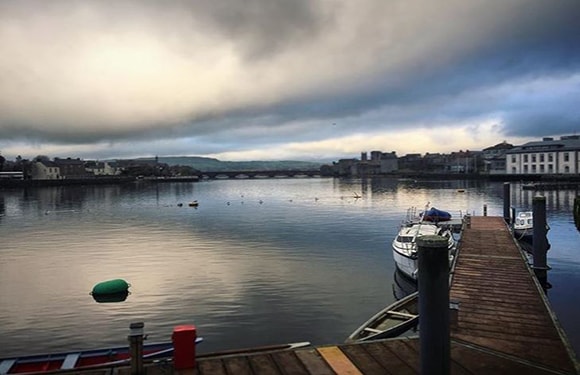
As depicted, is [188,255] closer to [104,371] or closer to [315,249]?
[315,249]

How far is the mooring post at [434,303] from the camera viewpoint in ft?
29.0

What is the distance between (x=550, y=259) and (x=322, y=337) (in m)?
25.6

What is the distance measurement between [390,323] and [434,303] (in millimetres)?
8457

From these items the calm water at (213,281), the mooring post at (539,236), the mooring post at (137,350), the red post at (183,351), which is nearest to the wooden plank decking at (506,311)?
the mooring post at (539,236)

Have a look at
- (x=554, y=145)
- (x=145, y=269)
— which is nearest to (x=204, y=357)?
(x=145, y=269)

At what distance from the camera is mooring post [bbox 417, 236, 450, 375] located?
8828 millimetres

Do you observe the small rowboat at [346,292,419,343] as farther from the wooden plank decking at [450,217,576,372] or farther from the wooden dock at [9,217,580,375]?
the wooden dock at [9,217,580,375]

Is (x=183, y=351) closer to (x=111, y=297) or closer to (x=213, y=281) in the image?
(x=111, y=297)

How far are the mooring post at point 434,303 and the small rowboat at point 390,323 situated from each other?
196 inches

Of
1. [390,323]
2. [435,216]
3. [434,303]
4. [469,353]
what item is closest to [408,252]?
[390,323]

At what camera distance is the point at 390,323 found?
16781mm

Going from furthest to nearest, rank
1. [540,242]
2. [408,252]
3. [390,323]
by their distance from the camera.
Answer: [408,252]
[540,242]
[390,323]

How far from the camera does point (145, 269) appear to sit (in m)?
36.1

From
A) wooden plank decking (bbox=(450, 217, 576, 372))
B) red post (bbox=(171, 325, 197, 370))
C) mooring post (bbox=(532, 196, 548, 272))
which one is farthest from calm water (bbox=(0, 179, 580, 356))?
red post (bbox=(171, 325, 197, 370))
